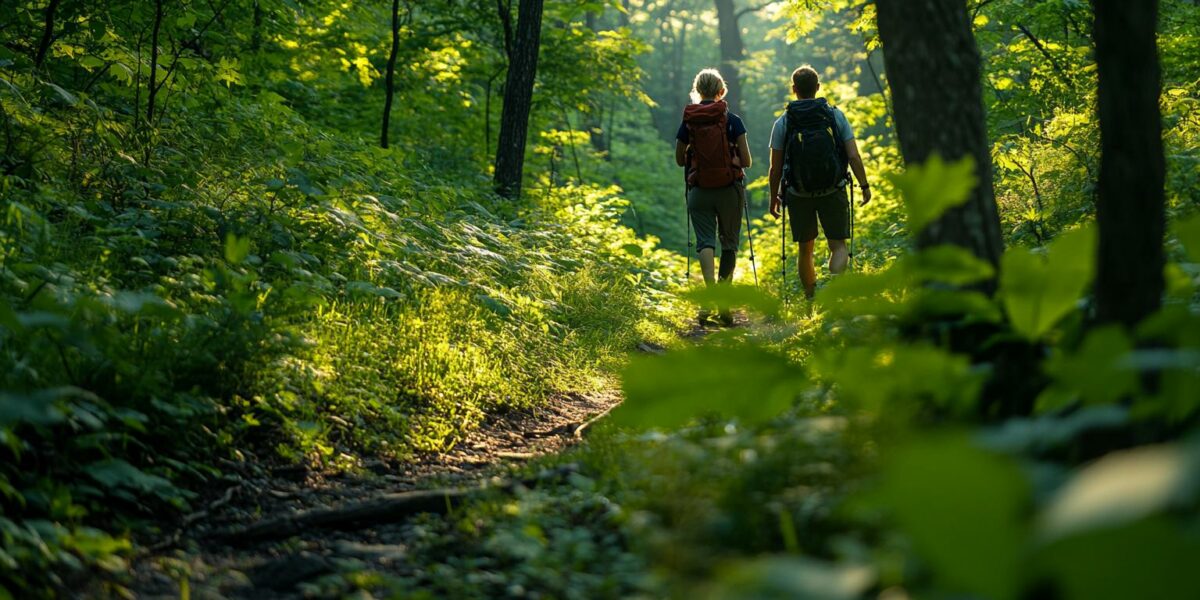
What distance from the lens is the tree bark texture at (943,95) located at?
3.11m

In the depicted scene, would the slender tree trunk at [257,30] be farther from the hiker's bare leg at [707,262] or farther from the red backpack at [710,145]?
the hiker's bare leg at [707,262]

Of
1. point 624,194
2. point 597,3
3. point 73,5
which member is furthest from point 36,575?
point 624,194

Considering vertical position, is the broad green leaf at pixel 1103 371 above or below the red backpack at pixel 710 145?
below

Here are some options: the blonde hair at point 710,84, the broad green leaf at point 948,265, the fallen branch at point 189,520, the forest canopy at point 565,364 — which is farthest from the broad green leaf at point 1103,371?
the blonde hair at point 710,84

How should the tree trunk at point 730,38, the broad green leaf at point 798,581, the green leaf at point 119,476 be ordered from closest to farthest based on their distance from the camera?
1. the broad green leaf at point 798,581
2. the green leaf at point 119,476
3. the tree trunk at point 730,38

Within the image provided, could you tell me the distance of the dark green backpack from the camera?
26.0 ft

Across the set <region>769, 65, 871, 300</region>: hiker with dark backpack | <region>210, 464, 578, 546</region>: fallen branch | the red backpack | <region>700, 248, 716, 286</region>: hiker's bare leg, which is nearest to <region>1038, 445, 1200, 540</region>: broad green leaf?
<region>210, 464, 578, 546</region>: fallen branch

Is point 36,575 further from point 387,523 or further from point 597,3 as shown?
point 597,3

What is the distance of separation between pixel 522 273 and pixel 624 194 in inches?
700

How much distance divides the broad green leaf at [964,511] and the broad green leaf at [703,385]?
953 millimetres

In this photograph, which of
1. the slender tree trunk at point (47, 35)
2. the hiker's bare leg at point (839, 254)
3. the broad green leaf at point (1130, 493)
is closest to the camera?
the broad green leaf at point (1130, 493)

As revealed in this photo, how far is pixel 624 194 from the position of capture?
25.9 meters

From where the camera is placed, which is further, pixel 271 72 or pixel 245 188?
pixel 271 72

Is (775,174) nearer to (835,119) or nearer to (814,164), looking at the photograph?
(814,164)
